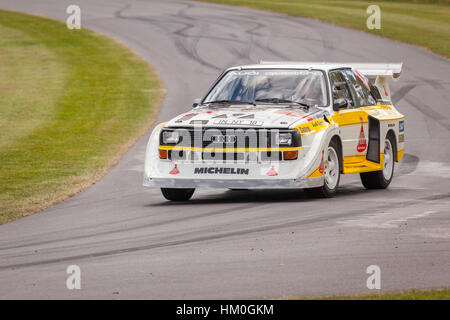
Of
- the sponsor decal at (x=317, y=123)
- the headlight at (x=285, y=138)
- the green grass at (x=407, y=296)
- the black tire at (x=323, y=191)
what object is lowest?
the black tire at (x=323, y=191)

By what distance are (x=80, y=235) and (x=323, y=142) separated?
11.5 ft

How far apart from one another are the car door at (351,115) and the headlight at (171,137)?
2181 mm

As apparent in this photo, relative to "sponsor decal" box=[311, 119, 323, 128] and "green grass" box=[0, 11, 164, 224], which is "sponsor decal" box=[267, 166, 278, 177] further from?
"green grass" box=[0, 11, 164, 224]

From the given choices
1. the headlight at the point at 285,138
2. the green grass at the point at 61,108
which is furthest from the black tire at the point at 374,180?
the green grass at the point at 61,108

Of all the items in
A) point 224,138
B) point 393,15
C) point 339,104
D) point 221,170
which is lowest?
point 393,15

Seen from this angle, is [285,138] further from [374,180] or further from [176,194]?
[374,180]

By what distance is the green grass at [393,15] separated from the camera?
126 ft

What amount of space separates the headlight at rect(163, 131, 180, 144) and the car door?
2.18 meters

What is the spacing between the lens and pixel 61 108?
1036 inches

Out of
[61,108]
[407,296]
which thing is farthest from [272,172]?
[61,108]

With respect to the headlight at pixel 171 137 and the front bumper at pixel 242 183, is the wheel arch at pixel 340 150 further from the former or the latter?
the headlight at pixel 171 137

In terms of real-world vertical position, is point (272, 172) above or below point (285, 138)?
below

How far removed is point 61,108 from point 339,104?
14497 millimetres

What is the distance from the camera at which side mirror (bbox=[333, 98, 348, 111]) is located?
1311cm
